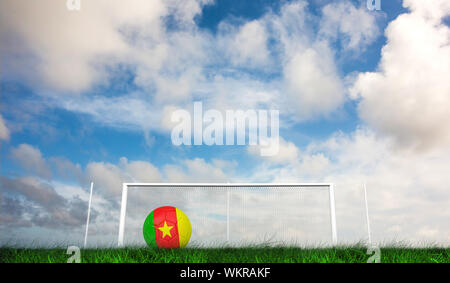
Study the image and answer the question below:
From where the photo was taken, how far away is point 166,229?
6.82m

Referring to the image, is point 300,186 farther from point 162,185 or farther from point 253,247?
point 162,185

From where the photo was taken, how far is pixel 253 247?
21.0 feet

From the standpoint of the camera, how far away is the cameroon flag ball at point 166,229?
6.77 meters

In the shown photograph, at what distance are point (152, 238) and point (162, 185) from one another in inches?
113

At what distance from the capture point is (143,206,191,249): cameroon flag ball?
22.2ft
